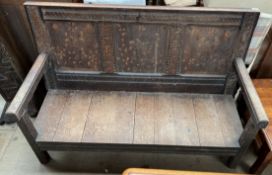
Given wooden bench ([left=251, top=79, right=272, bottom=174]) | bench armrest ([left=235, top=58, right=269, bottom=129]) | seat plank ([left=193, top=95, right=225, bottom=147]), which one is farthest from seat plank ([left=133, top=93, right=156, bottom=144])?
wooden bench ([left=251, top=79, right=272, bottom=174])

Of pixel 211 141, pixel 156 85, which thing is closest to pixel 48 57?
pixel 156 85

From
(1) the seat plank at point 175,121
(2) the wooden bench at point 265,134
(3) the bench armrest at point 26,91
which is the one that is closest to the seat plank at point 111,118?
(1) the seat plank at point 175,121

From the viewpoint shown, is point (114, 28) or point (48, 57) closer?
point (114, 28)

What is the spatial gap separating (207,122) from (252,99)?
1.03ft

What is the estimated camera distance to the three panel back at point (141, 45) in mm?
1272

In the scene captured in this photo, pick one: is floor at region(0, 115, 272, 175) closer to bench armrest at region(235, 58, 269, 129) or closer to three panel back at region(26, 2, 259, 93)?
three panel back at region(26, 2, 259, 93)

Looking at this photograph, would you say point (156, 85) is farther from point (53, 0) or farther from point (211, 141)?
point (53, 0)

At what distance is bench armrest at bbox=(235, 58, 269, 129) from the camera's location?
3.65ft

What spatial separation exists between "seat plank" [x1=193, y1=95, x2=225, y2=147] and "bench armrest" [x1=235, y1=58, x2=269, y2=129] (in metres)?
0.24

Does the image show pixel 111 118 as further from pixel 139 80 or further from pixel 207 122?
pixel 207 122

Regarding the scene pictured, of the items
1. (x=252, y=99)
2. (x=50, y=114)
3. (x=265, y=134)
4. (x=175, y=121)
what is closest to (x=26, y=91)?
(x=50, y=114)

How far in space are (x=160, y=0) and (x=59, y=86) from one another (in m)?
0.83

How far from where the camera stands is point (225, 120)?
1.42 metres

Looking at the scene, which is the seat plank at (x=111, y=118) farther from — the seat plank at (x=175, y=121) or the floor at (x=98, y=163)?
the floor at (x=98, y=163)
